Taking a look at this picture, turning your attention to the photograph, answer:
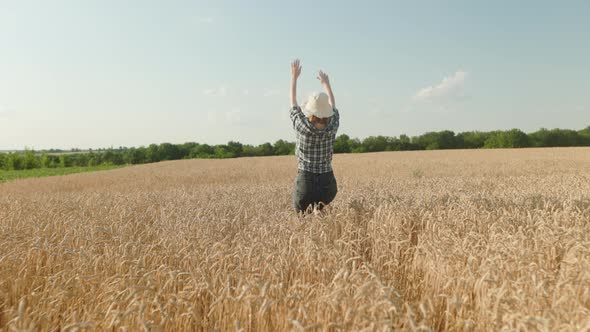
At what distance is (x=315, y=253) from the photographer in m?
3.16

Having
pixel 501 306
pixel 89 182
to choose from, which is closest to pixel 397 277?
pixel 501 306

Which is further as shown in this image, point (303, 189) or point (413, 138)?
point (413, 138)

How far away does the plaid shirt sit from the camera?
4.83 m

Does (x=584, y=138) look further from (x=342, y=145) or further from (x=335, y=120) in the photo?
(x=335, y=120)

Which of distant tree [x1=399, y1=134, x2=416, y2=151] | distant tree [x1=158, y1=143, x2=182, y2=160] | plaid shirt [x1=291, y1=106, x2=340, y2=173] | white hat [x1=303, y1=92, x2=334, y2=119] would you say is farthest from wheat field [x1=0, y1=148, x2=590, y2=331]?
distant tree [x1=158, y1=143, x2=182, y2=160]

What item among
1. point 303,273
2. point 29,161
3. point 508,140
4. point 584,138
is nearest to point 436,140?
point 508,140

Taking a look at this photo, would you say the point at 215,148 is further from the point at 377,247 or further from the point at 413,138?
the point at 377,247

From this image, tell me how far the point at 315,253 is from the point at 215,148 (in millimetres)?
71814

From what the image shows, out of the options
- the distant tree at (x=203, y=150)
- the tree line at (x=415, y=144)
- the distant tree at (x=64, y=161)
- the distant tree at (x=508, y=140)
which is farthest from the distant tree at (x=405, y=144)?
the distant tree at (x=64, y=161)

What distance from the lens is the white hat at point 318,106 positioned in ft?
14.8

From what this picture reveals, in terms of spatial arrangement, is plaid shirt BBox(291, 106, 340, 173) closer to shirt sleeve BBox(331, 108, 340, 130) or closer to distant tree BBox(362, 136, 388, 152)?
shirt sleeve BBox(331, 108, 340, 130)

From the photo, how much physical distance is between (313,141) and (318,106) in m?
0.63

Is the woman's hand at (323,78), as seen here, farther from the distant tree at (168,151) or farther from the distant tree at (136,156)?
the distant tree at (136,156)

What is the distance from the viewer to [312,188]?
5.21 metres
